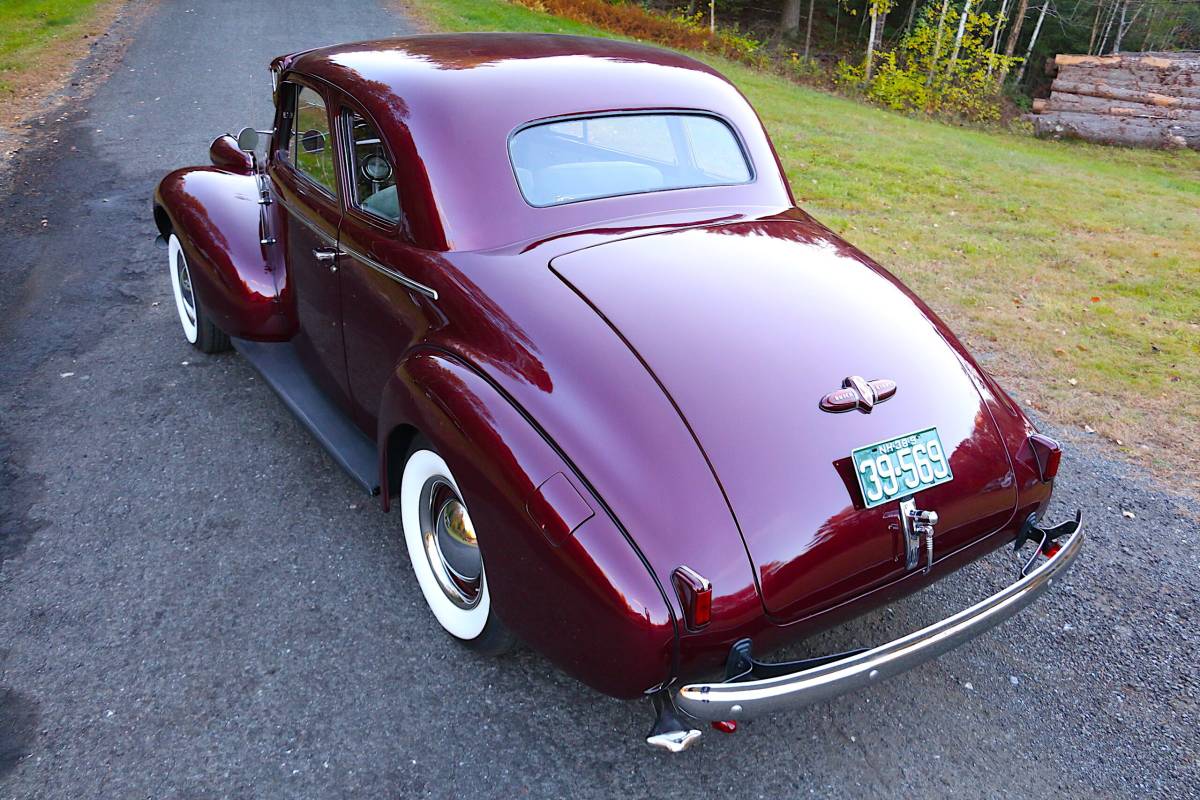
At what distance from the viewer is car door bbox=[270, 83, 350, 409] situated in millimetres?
3121

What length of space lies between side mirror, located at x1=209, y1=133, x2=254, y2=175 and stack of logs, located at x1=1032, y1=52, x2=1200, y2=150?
595 inches

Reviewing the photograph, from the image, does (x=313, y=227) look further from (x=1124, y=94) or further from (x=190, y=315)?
(x=1124, y=94)

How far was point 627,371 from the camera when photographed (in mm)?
2223

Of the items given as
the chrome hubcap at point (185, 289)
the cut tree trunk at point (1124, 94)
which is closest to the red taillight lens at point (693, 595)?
the chrome hubcap at point (185, 289)

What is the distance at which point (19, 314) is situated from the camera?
4.79 metres

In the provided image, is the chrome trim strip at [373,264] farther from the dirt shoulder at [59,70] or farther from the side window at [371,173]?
the dirt shoulder at [59,70]

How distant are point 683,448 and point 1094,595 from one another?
1.97 metres

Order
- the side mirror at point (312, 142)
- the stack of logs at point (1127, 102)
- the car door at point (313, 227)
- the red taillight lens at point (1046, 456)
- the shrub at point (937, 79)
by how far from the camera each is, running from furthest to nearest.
Answer: the shrub at point (937, 79), the stack of logs at point (1127, 102), the side mirror at point (312, 142), the car door at point (313, 227), the red taillight lens at point (1046, 456)

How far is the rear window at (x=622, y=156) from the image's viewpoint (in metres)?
2.83

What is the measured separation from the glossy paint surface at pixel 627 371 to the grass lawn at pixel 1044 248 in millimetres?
2267

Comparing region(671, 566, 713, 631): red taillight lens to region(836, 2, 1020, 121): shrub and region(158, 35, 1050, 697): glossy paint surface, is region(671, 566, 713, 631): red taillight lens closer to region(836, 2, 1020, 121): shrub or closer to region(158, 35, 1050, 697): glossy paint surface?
region(158, 35, 1050, 697): glossy paint surface

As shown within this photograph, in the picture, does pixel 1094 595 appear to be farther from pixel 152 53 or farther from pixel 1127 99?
pixel 1127 99

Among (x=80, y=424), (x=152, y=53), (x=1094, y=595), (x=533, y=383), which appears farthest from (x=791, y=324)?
(x=152, y=53)

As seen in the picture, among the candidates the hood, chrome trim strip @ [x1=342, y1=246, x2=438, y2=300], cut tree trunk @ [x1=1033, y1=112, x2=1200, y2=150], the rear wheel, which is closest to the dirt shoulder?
the rear wheel
